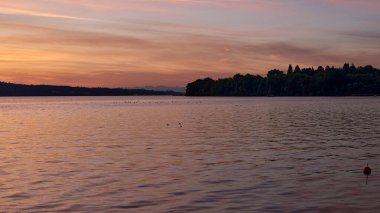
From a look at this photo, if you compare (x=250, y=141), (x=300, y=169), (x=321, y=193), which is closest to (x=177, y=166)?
(x=300, y=169)

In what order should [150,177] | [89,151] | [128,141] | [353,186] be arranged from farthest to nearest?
[128,141]
[89,151]
[150,177]
[353,186]

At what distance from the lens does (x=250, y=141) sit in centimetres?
4591

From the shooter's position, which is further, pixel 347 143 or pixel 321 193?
pixel 347 143

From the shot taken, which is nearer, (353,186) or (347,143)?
(353,186)

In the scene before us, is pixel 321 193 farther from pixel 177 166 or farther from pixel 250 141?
pixel 250 141

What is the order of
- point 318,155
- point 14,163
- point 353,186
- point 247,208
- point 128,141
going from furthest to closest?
point 128,141 → point 318,155 → point 14,163 → point 353,186 → point 247,208

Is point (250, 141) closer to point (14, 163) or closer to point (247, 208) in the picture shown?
point (14, 163)

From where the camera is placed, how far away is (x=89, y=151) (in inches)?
1563

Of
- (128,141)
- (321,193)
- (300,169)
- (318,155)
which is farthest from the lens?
(128,141)

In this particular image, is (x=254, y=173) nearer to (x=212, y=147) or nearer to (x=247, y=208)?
(x=247, y=208)

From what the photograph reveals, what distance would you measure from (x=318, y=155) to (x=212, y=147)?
9.38 m

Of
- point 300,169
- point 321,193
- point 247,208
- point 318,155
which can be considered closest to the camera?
point 247,208

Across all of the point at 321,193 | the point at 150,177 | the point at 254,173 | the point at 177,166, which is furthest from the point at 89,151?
the point at 321,193

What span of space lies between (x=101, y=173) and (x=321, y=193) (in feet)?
40.7
